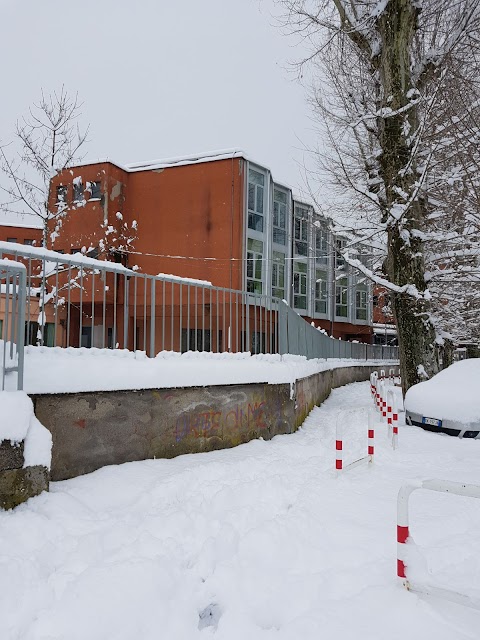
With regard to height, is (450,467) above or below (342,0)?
below

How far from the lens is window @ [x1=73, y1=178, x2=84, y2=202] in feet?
80.6

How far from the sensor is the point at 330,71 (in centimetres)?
1460

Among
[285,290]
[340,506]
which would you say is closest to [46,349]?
[340,506]

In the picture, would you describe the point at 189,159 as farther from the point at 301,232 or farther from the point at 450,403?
the point at 450,403

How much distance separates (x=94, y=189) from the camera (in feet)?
80.0

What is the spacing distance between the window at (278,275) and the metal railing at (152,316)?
567cm

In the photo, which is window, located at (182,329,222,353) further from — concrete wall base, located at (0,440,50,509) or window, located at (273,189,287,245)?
window, located at (273,189,287,245)

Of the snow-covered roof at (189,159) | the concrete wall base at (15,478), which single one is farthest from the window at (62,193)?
the concrete wall base at (15,478)

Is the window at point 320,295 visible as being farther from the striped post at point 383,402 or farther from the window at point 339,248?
the striped post at point 383,402

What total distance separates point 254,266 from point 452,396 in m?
15.2

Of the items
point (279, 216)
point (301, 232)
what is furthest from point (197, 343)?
point (301, 232)

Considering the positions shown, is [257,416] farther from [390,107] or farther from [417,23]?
[417,23]

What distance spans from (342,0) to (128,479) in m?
13.8

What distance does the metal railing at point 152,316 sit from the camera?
5.98 metres
